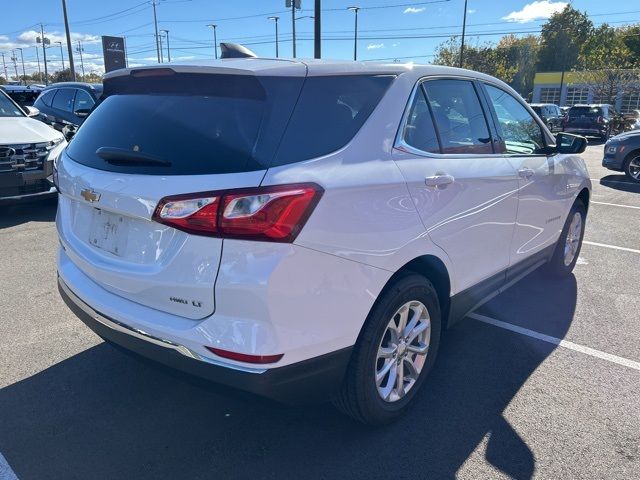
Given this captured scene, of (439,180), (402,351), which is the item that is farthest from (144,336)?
(439,180)

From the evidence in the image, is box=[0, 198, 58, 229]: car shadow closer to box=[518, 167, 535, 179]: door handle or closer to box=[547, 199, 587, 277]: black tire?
box=[518, 167, 535, 179]: door handle

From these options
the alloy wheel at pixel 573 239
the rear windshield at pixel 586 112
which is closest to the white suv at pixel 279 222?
the alloy wheel at pixel 573 239

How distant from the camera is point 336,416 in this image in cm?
291

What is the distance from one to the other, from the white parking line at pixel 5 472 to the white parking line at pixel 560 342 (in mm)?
3309

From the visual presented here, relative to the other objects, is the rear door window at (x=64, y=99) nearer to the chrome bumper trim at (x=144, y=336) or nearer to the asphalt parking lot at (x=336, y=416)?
the asphalt parking lot at (x=336, y=416)

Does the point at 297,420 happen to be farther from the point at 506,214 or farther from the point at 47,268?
the point at 47,268

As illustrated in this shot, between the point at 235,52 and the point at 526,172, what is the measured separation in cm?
216

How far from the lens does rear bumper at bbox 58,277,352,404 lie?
2127 millimetres

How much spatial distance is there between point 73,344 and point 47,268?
1.82 meters

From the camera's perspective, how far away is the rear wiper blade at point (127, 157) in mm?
2273

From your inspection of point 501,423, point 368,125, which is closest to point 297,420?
point 501,423

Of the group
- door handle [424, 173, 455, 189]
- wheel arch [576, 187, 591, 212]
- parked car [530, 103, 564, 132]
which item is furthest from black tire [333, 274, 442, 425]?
parked car [530, 103, 564, 132]

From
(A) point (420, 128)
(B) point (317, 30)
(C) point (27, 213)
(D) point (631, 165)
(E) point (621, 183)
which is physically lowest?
(E) point (621, 183)

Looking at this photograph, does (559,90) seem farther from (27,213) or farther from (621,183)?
(27,213)
